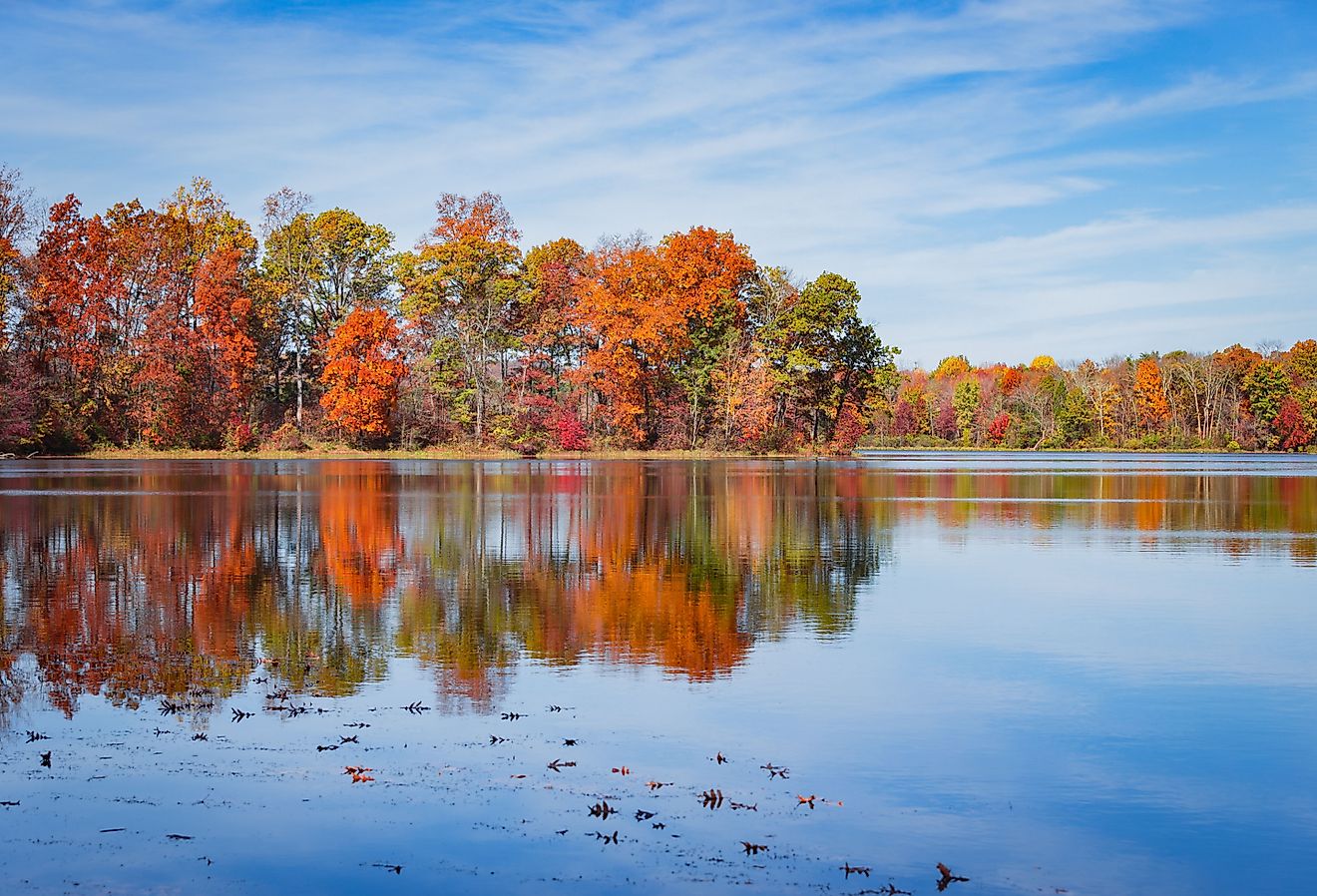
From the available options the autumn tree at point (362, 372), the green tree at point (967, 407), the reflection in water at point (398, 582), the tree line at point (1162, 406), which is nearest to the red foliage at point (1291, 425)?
the tree line at point (1162, 406)

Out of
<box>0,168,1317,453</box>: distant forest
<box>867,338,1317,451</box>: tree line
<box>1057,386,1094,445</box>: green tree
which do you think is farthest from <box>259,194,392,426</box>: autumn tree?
<box>1057,386,1094,445</box>: green tree

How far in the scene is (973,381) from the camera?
494 feet

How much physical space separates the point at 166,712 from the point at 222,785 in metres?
2.26

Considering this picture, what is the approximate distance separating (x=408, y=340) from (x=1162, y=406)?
87141 mm

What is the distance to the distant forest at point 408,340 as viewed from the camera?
6975 centimetres

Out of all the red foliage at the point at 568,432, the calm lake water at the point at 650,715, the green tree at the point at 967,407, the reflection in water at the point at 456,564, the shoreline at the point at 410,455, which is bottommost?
the calm lake water at the point at 650,715

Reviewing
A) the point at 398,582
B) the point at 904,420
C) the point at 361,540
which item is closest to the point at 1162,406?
the point at 904,420

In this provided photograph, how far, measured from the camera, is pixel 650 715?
1088 centimetres

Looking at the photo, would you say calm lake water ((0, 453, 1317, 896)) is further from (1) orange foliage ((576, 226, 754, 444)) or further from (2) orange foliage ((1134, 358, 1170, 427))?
(2) orange foliage ((1134, 358, 1170, 427))

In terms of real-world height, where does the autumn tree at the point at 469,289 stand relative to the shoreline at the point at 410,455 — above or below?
above

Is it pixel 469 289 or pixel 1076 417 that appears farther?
pixel 1076 417

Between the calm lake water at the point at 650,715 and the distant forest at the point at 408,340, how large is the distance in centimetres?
4878

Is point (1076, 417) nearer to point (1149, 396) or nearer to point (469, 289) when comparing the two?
point (1149, 396)

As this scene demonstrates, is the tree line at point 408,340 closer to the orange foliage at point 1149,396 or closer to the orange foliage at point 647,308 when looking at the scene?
the orange foliage at point 647,308
